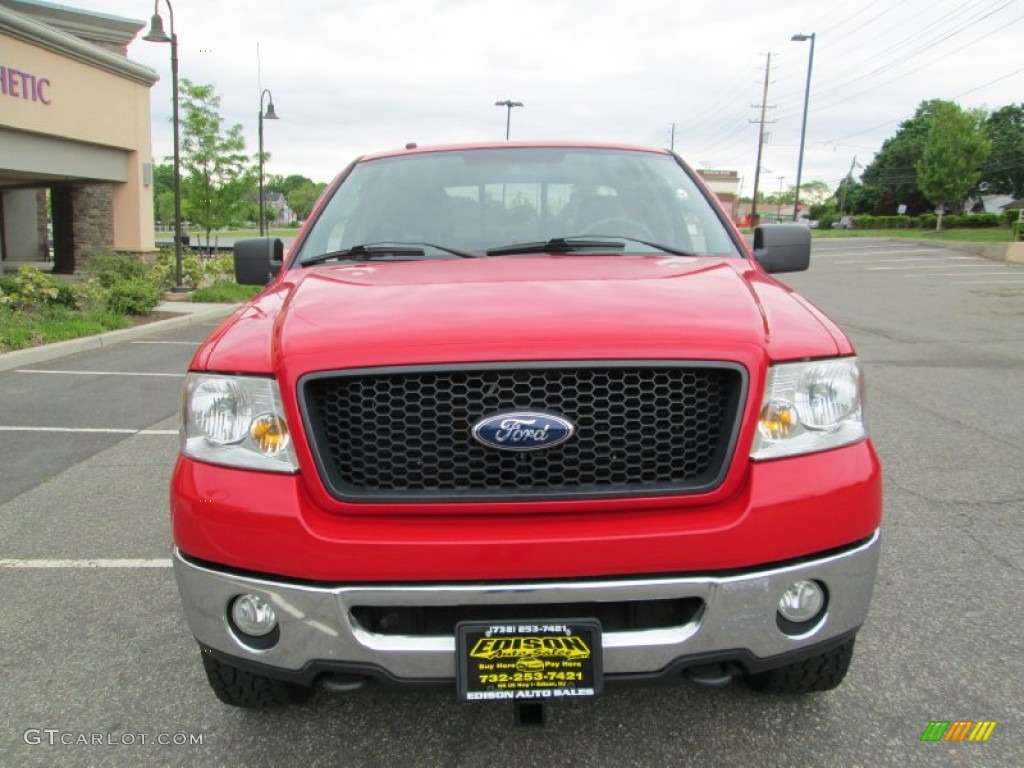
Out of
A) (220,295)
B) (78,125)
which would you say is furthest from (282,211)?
(220,295)

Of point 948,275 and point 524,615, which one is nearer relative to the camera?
point 524,615

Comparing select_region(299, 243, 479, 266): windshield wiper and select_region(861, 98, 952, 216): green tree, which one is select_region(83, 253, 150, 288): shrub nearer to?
select_region(299, 243, 479, 266): windshield wiper

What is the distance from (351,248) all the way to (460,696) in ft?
6.14

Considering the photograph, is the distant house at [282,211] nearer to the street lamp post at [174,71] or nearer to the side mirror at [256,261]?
the street lamp post at [174,71]

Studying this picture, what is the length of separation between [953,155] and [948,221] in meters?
4.86

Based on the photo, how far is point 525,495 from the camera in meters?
→ 1.96

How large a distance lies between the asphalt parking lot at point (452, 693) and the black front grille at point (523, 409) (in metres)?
0.38

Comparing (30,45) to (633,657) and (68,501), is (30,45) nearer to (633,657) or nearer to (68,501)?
(68,501)

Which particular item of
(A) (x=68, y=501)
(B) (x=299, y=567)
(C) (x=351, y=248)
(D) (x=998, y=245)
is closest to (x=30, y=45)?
(A) (x=68, y=501)

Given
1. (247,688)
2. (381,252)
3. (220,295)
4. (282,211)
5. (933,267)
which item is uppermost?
(282,211)

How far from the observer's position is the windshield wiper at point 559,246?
2971 mm

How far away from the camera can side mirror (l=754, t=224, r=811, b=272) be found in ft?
11.2

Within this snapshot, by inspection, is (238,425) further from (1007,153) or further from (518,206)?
(1007,153)
